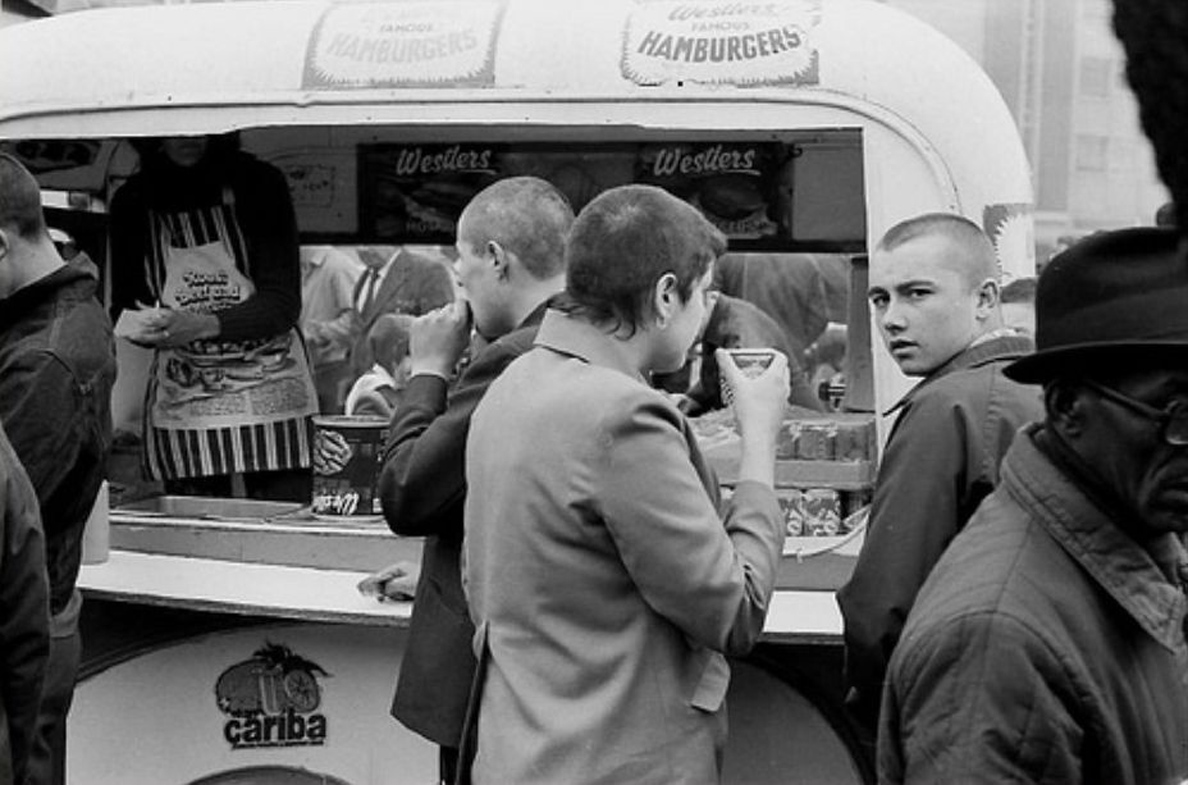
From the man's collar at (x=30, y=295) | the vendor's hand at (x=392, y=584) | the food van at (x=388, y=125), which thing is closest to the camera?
the man's collar at (x=30, y=295)

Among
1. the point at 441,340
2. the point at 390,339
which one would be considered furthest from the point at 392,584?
the point at 390,339

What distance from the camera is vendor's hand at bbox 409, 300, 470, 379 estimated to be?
13.0ft

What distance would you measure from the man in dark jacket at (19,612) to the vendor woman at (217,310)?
2192 mm

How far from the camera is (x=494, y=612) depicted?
10.1 ft

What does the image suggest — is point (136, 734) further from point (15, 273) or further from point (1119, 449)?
point (1119, 449)

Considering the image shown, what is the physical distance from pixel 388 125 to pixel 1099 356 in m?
3.20

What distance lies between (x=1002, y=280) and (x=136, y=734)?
9.03 feet

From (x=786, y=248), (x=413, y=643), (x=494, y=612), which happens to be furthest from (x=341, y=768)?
(x=786, y=248)

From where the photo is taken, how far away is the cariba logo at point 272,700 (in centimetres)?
493

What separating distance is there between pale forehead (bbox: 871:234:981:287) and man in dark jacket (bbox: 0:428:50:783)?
1863 mm

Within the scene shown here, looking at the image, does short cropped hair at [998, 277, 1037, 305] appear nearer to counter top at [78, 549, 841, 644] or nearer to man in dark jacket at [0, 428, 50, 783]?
counter top at [78, 549, 841, 644]

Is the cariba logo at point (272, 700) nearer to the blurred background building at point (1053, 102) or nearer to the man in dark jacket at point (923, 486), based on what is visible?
the man in dark jacket at point (923, 486)

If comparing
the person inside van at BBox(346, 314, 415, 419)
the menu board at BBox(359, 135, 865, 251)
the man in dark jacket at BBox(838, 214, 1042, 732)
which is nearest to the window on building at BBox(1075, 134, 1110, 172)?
the person inside van at BBox(346, 314, 415, 419)

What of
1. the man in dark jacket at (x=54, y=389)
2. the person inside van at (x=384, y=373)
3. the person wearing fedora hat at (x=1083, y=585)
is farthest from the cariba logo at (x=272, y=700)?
the person wearing fedora hat at (x=1083, y=585)
